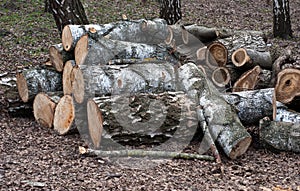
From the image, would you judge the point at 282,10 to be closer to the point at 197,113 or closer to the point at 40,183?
the point at 197,113

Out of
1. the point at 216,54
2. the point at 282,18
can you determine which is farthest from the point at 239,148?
the point at 282,18

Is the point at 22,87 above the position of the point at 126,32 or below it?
below

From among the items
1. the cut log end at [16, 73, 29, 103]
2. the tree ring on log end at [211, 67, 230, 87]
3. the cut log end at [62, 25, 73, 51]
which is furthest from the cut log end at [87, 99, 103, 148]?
the tree ring on log end at [211, 67, 230, 87]

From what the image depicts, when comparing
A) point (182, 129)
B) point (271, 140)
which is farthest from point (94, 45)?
point (271, 140)

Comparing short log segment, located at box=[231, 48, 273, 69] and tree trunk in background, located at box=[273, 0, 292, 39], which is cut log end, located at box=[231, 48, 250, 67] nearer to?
short log segment, located at box=[231, 48, 273, 69]

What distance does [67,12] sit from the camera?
26.2 ft

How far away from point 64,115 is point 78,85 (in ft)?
1.67

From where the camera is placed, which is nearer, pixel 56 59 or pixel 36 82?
pixel 36 82

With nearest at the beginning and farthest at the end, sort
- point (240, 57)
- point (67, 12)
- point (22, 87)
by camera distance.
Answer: point (22, 87)
point (240, 57)
point (67, 12)

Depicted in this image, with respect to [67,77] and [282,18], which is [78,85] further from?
[282,18]

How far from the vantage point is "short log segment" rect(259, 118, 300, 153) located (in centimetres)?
539

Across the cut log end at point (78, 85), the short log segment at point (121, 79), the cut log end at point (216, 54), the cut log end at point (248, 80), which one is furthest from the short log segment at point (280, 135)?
the cut log end at point (78, 85)

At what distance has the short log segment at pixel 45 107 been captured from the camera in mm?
6113

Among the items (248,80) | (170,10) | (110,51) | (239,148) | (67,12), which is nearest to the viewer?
(239,148)
